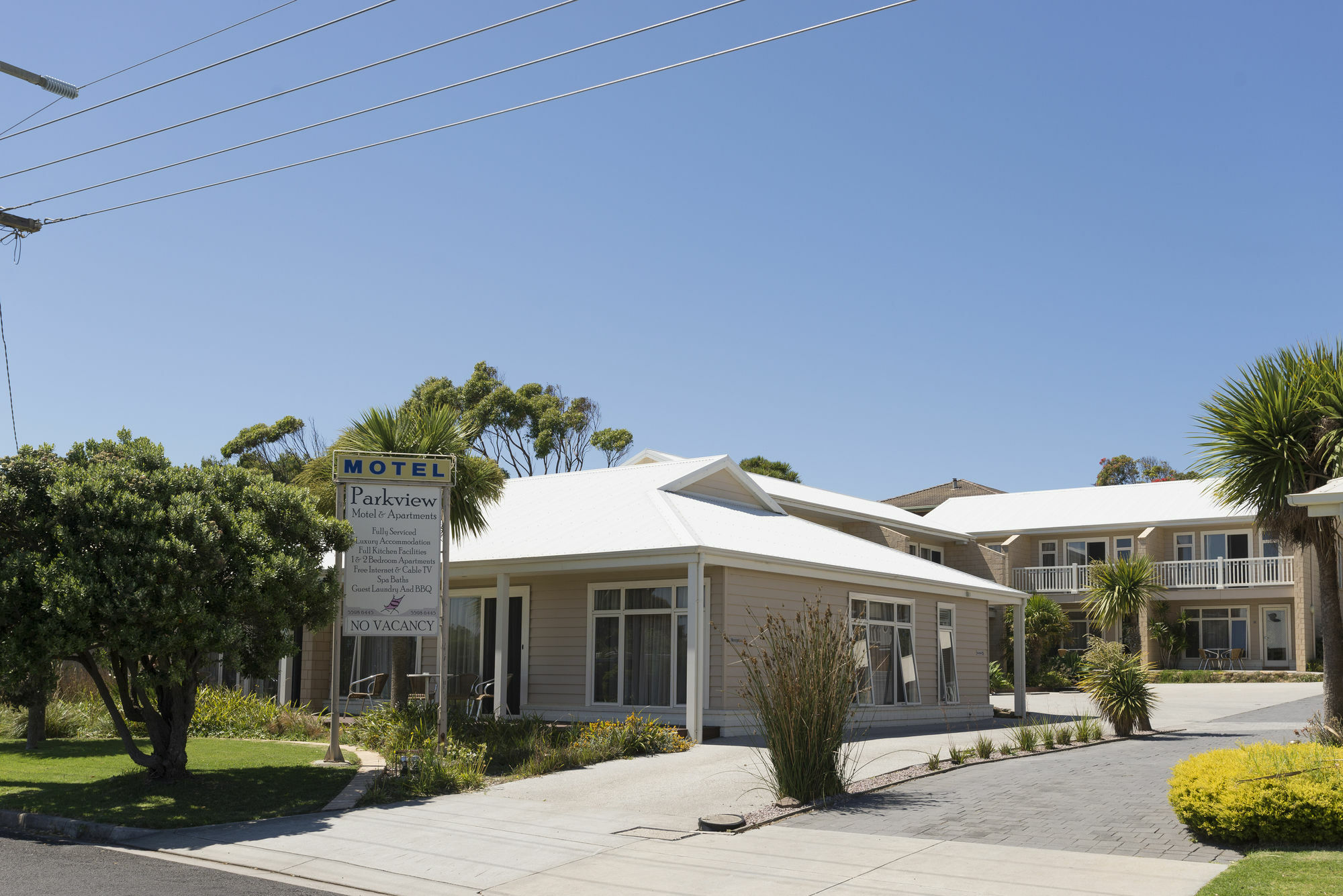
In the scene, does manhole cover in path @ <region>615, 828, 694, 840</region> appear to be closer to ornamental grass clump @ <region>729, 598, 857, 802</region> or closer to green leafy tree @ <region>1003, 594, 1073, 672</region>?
ornamental grass clump @ <region>729, 598, 857, 802</region>

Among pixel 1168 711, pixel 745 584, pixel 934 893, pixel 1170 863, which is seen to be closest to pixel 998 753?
pixel 745 584

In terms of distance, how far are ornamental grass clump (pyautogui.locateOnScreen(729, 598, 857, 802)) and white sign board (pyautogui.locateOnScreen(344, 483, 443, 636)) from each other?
4995 millimetres

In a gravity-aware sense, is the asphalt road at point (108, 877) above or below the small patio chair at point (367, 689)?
below

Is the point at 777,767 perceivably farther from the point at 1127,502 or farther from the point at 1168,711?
the point at 1127,502

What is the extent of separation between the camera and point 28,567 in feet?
36.1

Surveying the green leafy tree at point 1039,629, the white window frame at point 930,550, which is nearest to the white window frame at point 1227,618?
the green leafy tree at point 1039,629

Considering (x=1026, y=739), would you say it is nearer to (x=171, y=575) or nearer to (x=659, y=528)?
(x=659, y=528)

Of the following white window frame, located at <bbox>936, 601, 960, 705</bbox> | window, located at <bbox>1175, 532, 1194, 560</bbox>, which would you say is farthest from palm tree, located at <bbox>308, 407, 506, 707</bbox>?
window, located at <bbox>1175, 532, 1194, 560</bbox>

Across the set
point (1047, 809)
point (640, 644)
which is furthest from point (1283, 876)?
point (640, 644)

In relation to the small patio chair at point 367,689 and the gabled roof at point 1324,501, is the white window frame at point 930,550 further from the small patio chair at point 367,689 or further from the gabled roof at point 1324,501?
the gabled roof at point 1324,501

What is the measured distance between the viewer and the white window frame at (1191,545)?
36.9 metres

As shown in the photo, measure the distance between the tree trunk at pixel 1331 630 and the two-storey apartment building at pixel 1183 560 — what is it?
20875 mm

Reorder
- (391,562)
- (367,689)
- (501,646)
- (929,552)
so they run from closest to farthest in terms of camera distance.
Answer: (391,562) < (501,646) < (367,689) < (929,552)

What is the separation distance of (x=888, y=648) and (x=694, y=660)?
6293mm
